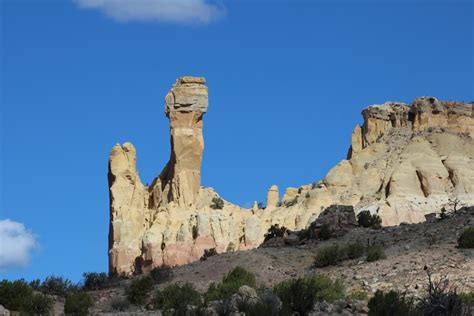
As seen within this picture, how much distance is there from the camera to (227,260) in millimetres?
49812

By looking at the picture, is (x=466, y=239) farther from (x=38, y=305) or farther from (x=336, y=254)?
(x=38, y=305)

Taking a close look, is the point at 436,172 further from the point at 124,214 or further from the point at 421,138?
the point at 124,214

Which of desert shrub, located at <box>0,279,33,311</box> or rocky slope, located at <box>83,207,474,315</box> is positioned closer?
desert shrub, located at <box>0,279,33,311</box>

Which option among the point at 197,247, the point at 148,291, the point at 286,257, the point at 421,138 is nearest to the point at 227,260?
the point at 286,257

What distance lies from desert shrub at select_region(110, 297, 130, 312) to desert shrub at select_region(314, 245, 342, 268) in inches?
298

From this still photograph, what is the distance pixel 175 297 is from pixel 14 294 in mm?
5156

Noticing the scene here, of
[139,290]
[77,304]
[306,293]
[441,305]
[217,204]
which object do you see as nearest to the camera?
[441,305]

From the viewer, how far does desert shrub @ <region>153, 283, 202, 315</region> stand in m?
38.9

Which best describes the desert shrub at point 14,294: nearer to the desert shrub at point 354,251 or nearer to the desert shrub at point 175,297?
the desert shrub at point 175,297

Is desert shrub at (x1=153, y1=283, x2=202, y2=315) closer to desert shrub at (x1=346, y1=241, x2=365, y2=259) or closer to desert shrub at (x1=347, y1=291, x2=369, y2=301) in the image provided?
desert shrub at (x1=347, y1=291, x2=369, y2=301)

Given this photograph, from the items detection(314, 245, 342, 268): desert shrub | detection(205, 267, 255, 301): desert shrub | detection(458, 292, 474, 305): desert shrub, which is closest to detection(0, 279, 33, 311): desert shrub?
detection(205, 267, 255, 301): desert shrub

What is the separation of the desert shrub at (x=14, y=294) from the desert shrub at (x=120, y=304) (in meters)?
2.95

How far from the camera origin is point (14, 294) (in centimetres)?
4094

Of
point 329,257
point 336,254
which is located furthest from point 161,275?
point 336,254
